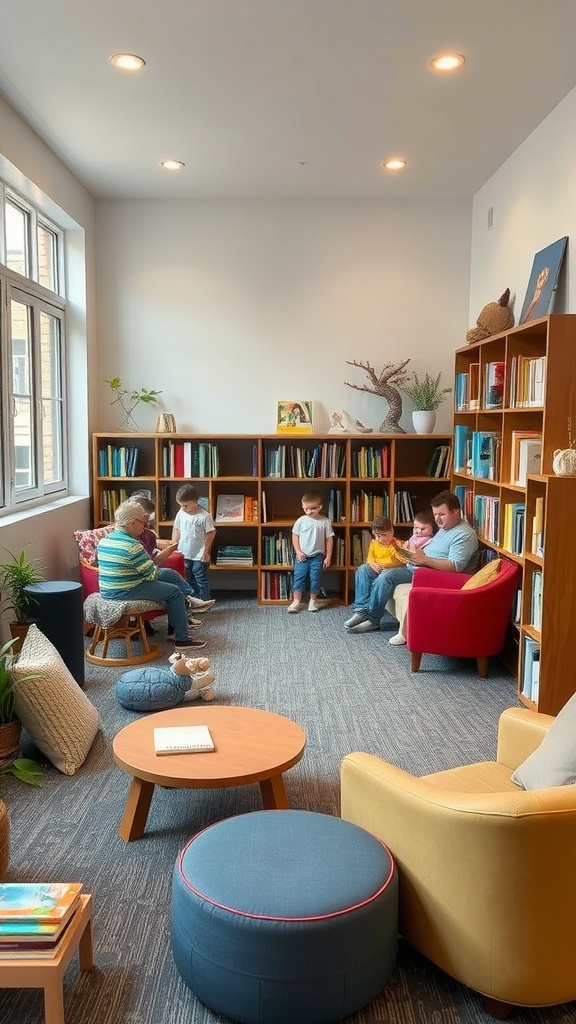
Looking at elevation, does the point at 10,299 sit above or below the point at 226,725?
above

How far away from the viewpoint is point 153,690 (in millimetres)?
4066

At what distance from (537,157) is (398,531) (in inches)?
128

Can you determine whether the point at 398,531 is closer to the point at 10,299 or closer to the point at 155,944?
the point at 10,299

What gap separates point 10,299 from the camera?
204 inches

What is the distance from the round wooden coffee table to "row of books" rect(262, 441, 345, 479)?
376cm

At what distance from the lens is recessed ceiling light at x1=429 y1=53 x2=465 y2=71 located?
162 inches

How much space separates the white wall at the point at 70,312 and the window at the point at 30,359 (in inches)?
4.5

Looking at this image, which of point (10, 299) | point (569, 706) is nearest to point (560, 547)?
point (569, 706)

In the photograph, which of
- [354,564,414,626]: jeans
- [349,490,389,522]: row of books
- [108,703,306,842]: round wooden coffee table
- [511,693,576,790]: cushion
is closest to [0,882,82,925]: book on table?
[108,703,306,842]: round wooden coffee table

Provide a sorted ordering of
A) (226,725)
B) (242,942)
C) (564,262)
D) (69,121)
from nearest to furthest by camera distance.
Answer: (242,942), (226,725), (564,262), (69,121)

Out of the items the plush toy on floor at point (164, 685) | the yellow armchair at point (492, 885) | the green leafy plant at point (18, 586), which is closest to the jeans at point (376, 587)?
the plush toy on floor at point (164, 685)

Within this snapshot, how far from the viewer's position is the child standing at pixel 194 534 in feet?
21.0

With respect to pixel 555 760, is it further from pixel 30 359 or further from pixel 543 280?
pixel 30 359

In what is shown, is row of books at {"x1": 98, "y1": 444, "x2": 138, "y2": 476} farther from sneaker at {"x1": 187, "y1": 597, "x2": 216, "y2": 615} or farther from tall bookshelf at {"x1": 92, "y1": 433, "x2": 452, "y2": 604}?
sneaker at {"x1": 187, "y1": 597, "x2": 216, "y2": 615}
